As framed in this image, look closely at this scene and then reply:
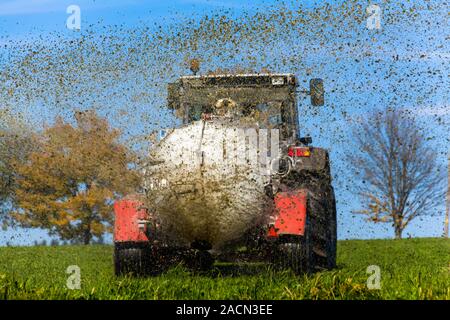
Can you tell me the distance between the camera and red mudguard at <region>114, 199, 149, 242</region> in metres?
9.99

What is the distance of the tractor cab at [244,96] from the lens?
35.9ft

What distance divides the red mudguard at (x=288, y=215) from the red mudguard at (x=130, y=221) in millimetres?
1643

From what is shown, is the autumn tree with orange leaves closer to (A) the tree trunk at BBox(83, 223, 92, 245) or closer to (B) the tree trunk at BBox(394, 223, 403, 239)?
(A) the tree trunk at BBox(83, 223, 92, 245)

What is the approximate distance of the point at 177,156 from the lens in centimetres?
893

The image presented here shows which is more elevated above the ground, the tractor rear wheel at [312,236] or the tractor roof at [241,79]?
the tractor roof at [241,79]

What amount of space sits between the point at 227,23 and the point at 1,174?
75.0ft

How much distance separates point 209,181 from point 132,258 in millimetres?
2108

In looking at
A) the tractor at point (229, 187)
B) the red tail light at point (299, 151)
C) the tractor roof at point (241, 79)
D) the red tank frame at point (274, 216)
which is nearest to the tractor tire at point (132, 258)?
the tractor at point (229, 187)

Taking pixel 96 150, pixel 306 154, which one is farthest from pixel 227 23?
pixel 96 150

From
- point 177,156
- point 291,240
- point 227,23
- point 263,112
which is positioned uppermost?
point 227,23

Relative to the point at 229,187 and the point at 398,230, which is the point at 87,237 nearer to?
the point at 398,230

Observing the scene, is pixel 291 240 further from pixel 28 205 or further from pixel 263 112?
pixel 28 205

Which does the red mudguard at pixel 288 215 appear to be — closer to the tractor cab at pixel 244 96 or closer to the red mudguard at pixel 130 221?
the tractor cab at pixel 244 96

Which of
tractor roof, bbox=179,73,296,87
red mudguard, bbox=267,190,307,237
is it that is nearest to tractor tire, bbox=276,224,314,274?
red mudguard, bbox=267,190,307,237
